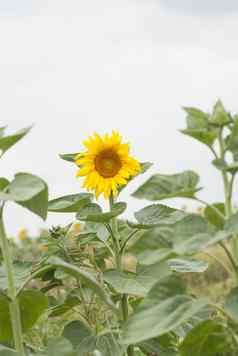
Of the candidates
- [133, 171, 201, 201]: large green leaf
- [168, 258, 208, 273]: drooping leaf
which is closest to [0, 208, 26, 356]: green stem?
[133, 171, 201, 201]: large green leaf

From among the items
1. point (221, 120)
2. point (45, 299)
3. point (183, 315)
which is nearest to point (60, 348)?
point (45, 299)

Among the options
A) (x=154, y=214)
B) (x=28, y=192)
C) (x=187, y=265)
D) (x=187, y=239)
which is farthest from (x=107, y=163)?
(x=187, y=239)

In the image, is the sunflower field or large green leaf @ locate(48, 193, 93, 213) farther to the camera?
large green leaf @ locate(48, 193, 93, 213)

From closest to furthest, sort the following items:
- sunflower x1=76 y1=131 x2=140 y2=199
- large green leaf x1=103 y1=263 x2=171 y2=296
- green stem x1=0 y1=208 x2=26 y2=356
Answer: green stem x1=0 y1=208 x2=26 y2=356 → large green leaf x1=103 y1=263 x2=171 y2=296 → sunflower x1=76 y1=131 x2=140 y2=199

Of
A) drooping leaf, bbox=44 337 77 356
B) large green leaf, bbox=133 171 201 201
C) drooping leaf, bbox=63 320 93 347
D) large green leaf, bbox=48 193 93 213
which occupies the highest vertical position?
large green leaf, bbox=133 171 201 201

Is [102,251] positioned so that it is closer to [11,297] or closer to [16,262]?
[16,262]

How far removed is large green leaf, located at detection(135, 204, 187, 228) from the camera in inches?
77.7

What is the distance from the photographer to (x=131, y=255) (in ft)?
6.68

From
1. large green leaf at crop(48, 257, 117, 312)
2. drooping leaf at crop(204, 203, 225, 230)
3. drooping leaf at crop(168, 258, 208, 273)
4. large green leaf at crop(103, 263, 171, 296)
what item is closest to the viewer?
large green leaf at crop(48, 257, 117, 312)

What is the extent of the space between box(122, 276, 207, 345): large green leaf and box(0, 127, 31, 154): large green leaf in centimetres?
40

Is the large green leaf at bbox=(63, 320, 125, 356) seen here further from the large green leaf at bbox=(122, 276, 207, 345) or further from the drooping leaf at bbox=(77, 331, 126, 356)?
the large green leaf at bbox=(122, 276, 207, 345)

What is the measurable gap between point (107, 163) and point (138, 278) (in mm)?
325

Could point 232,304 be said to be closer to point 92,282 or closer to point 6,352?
point 92,282

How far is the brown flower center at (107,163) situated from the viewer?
2078 millimetres
